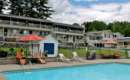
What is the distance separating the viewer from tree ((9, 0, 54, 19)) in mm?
53438

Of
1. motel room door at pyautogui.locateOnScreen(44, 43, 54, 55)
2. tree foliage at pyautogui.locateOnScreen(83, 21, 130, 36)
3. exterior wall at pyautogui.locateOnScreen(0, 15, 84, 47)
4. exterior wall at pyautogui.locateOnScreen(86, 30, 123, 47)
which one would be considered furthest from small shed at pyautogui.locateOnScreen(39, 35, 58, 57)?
tree foliage at pyautogui.locateOnScreen(83, 21, 130, 36)

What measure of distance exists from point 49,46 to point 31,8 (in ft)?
108

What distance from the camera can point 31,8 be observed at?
55.2m

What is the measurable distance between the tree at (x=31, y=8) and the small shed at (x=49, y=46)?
3086cm

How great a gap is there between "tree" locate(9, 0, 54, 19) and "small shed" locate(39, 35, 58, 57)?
30863 mm

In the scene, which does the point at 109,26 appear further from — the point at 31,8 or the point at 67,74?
the point at 67,74

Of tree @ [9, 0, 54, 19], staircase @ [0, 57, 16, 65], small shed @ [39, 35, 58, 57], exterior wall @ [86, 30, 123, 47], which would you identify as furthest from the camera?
exterior wall @ [86, 30, 123, 47]

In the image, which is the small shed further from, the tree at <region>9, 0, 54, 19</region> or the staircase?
the tree at <region>9, 0, 54, 19</region>

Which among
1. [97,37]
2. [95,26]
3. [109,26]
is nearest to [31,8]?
[97,37]

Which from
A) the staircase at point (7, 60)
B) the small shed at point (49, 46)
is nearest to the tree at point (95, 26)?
the small shed at point (49, 46)

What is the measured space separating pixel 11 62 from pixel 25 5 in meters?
36.5

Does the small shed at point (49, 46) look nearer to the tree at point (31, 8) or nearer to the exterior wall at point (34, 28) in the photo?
the exterior wall at point (34, 28)

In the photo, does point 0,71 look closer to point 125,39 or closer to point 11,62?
point 11,62

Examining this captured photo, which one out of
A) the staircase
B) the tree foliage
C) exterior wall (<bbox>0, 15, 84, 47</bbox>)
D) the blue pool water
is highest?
the tree foliage
